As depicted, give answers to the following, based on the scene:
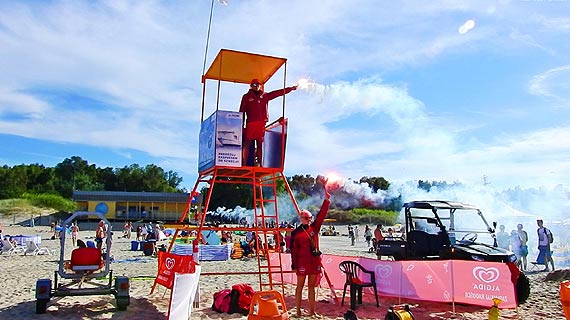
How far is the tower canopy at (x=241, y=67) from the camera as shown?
996 cm

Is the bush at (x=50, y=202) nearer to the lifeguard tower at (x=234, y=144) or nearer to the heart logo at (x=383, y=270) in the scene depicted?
the lifeguard tower at (x=234, y=144)

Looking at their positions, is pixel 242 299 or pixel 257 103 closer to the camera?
pixel 242 299

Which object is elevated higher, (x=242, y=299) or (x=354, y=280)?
(x=354, y=280)

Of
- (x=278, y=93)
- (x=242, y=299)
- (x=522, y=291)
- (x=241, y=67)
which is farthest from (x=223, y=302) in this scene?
(x=522, y=291)

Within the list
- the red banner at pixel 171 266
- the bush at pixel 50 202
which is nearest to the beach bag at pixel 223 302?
the red banner at pixel 171 266

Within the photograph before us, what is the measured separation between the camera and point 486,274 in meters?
9.21

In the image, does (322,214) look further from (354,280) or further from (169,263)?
(169,263)

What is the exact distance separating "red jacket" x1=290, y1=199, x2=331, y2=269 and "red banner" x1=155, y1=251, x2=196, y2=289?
1.93m

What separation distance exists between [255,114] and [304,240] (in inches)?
124

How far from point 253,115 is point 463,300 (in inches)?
233

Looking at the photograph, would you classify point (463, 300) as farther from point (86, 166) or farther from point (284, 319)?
point (86, 166)

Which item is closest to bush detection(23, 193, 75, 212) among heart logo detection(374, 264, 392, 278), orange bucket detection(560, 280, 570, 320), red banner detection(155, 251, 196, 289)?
red banner detection(155, 251, 196, 289)

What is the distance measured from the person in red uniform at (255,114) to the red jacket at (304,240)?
226cm

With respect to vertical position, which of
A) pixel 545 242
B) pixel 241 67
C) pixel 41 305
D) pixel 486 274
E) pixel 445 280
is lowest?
pixel 41 305
